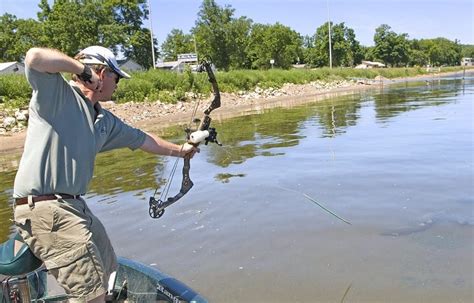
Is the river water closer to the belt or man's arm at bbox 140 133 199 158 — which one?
man's arm at bbox 140 133 199 158

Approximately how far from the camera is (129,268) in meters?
4.21

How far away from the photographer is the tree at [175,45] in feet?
324

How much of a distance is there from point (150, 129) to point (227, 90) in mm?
17386

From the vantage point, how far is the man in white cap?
116 inches

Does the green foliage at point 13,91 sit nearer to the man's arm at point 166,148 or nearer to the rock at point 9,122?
the rock at point 9,122

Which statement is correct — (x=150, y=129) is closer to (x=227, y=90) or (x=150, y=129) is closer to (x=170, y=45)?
(x=227, y=90)

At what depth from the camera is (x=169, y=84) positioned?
33.9 metres

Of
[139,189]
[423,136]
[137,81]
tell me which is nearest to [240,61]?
[137,81]

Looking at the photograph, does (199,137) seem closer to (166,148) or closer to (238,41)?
(166,148)

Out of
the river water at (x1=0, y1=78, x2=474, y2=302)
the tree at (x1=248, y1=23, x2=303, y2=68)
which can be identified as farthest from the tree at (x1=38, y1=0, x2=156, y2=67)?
the river water at (x1=0, y1=78, x2=474, y2=302)

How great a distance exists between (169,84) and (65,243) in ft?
103

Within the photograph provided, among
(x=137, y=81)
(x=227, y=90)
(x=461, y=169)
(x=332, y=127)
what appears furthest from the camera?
(x=227, y=90)

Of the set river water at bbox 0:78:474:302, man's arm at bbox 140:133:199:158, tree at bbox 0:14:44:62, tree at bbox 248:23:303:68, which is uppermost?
tree at bbox 0:14:44:62

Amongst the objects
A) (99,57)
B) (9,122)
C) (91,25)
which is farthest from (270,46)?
(99,57)
